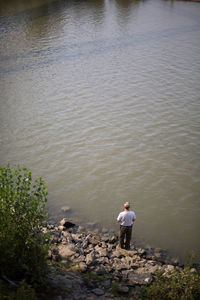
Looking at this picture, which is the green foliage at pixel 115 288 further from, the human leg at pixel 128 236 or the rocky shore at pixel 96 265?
the human leg at pixel 128 236

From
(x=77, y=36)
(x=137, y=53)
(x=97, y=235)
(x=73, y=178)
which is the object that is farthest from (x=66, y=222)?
(x=77, y=36)

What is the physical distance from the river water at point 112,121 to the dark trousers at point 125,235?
640 millimetres

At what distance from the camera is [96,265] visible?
8.40 m

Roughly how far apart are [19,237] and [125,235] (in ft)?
13.3

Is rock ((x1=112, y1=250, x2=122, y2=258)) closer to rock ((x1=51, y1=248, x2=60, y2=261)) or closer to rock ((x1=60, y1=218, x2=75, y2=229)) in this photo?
rock ((x1=51, y1=248, x2=60, y2=261))

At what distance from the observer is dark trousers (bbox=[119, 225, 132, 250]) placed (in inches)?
363

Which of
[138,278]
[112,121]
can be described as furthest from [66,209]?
[112,121]

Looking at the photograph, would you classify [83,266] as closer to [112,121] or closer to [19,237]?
[19,237]

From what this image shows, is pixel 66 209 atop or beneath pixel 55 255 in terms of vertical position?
atop

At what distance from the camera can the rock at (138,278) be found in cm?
775

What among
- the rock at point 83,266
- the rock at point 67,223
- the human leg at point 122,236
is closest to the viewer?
the rock at point 83,266

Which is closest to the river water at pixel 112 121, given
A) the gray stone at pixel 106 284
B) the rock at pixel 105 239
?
the rock at pixel 105 239

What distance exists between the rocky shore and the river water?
772 millimetres

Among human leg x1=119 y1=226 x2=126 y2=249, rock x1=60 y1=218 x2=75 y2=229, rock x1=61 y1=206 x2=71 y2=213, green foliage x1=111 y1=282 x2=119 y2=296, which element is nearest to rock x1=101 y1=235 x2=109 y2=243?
human leg x1=119 y1=226 x2=126 y2=249
